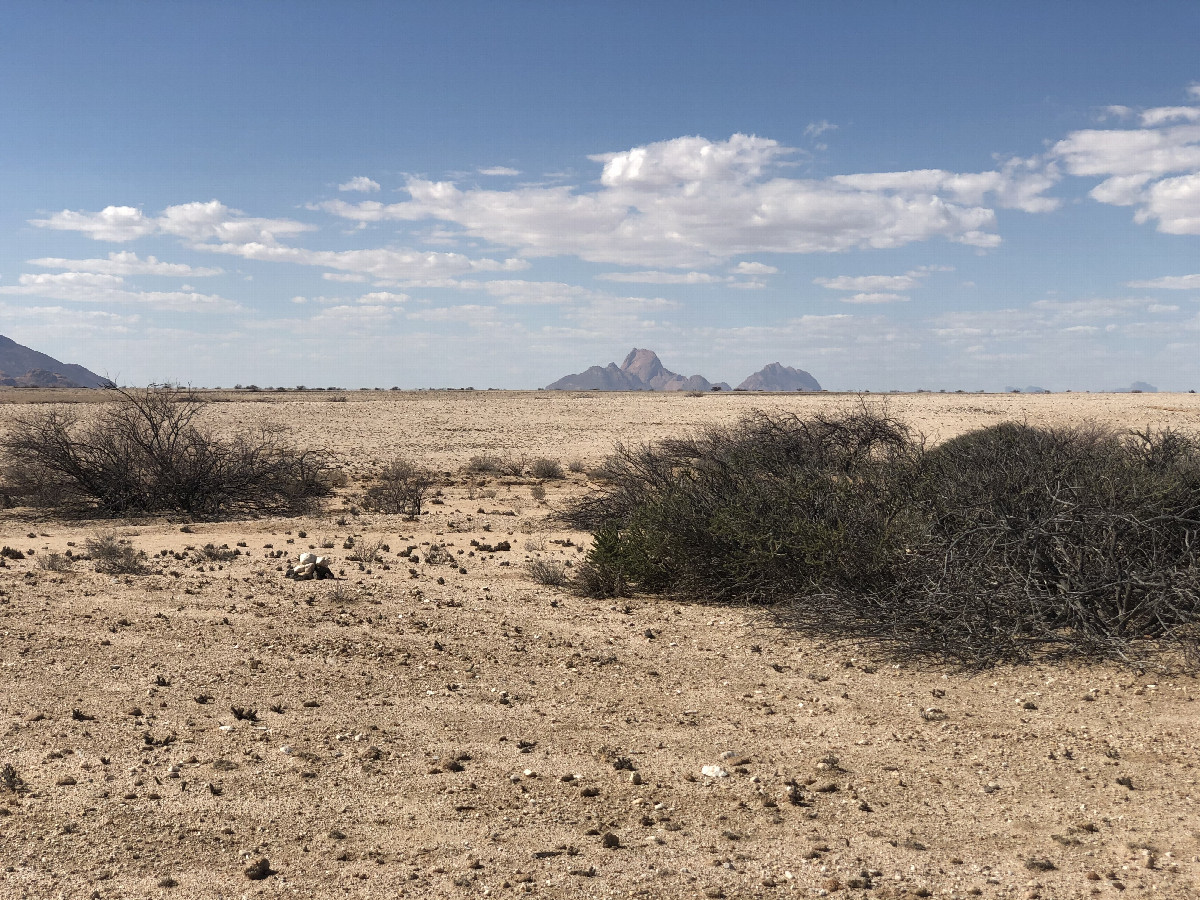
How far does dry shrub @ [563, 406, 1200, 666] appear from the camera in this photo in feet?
26.9

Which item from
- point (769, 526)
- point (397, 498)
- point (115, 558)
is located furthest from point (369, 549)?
point (769, 526)

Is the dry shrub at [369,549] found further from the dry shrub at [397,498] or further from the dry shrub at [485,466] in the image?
the dry shrub at [485,466]

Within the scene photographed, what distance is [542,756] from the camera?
6.30 meters

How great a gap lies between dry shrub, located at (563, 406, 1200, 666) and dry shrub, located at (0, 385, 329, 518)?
35.9 feet

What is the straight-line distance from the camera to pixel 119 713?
7066 mm

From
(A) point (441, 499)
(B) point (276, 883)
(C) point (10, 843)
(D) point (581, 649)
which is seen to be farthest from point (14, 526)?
(B) point (276, 883)

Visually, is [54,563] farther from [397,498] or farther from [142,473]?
[142,473]

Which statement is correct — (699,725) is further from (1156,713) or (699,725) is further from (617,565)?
(617,565)

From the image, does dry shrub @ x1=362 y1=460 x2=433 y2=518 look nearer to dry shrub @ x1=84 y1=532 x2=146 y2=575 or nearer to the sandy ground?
dry shrub @ x1=84 y1=532 x2=146 y2=575

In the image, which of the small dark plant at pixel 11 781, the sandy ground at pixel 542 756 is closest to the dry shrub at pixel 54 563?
the sandy ground at pixel 542 756

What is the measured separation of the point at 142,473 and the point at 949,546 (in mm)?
16391

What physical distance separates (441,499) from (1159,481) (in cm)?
1551

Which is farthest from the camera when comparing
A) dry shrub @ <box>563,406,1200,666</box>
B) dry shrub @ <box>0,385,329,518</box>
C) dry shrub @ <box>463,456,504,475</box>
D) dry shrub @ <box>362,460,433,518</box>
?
dry shrub @ <box>463,456,504,475</box>

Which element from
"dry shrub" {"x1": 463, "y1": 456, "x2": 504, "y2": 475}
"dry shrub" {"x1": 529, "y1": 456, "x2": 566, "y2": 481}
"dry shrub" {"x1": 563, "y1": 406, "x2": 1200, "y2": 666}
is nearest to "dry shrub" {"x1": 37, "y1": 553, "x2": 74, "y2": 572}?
"dry shrub" {"x1": 563, "y1": 406, "x2": 1200, "y2": 666}
